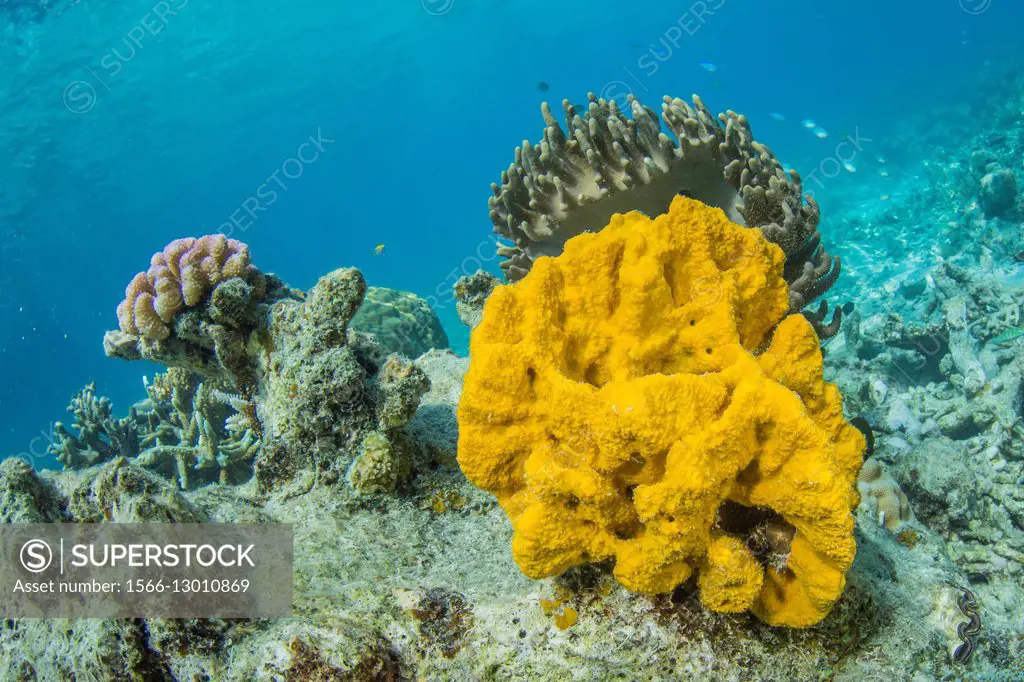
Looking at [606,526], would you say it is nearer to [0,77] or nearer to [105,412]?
[105,412]

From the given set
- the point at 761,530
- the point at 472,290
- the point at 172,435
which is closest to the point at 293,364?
the point at 472,290

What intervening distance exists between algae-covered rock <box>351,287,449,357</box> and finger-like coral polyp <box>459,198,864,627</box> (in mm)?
6234

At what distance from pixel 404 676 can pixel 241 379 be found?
2436mm

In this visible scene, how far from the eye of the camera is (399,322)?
8.95 m

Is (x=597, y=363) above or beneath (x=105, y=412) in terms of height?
beneath

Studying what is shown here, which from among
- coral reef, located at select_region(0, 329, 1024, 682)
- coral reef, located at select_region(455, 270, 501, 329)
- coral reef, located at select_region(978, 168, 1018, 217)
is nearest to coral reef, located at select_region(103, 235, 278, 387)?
coral reef, located at select_region(0, 329, 1024, 682)

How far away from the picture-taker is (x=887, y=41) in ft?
286

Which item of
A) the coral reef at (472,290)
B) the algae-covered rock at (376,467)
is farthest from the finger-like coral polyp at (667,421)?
the coral reef at (472,290)

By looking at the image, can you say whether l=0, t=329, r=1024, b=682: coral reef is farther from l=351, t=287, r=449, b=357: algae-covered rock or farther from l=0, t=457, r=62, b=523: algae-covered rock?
l=351, t=287, r=449, b=357: algae-covered rock

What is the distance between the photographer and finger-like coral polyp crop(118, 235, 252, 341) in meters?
3.66

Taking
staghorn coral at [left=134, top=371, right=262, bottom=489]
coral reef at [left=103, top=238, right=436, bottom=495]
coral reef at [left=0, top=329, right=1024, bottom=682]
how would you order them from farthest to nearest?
1. staghorn coral at [left=134, top=371, right=262, bottom=489]
2. coral reef at [left=103, top=238, right=436, bottom=495]
3. coral reef at [left=0, top=329, right=1024, bottom=682]

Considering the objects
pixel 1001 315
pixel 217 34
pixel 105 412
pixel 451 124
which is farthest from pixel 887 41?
pixel 105 412

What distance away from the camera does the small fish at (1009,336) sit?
722 cm

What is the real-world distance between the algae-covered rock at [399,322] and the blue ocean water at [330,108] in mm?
2069
